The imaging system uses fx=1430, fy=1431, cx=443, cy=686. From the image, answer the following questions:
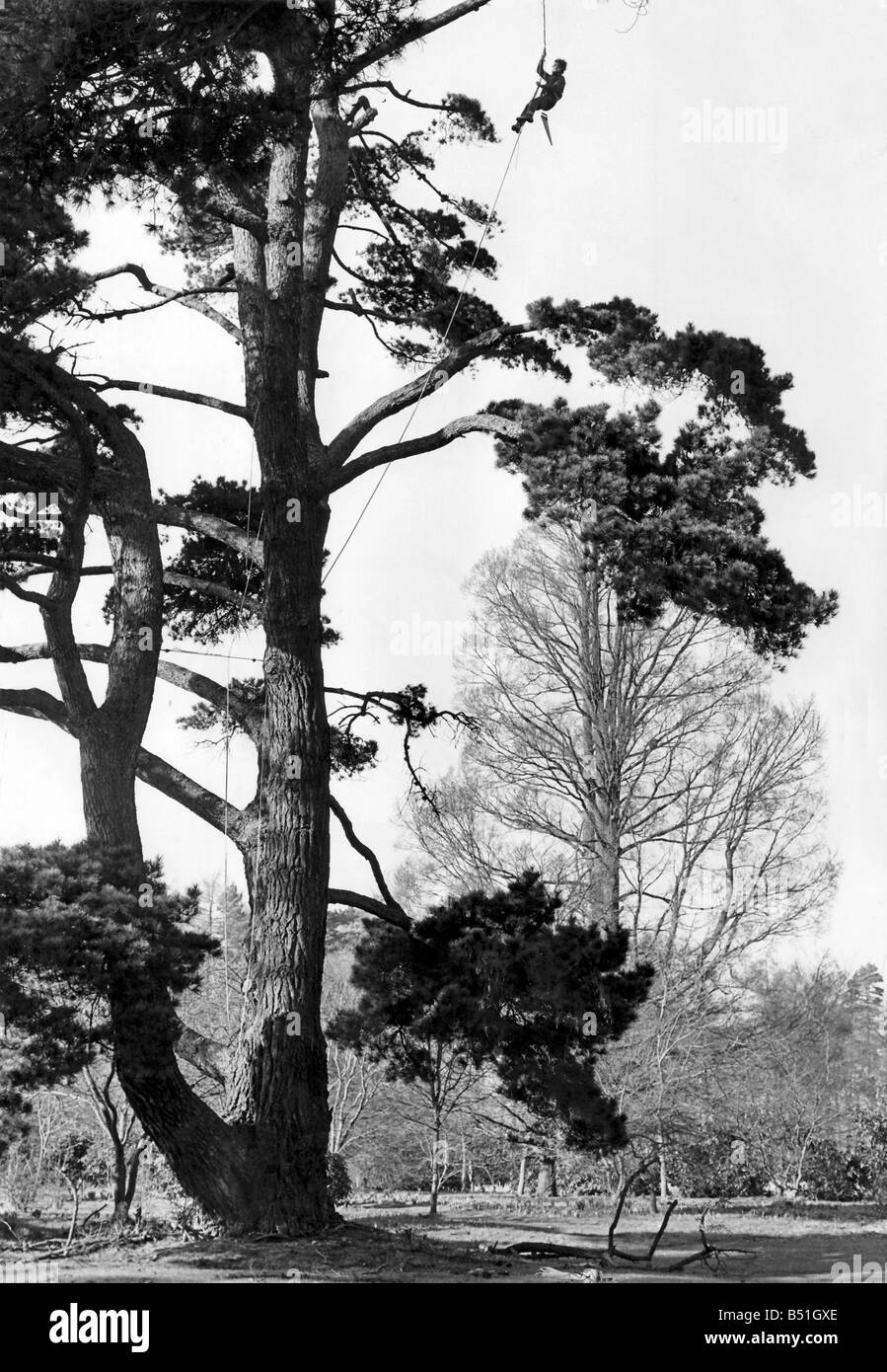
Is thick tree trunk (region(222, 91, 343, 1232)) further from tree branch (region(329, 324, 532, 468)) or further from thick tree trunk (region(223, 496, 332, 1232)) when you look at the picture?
tree branch (region(329, 324, 532, 468))

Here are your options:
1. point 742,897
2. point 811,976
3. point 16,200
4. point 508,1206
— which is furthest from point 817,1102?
point 16,200

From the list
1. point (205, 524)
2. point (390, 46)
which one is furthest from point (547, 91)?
point (205, 524)

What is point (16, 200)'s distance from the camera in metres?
8.54

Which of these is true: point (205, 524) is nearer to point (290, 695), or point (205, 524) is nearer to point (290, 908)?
point (290, 695)

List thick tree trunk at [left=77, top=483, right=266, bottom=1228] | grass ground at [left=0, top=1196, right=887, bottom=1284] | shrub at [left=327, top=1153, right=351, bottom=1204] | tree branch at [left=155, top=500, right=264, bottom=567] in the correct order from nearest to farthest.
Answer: grass ground at [left=0, top=1196, right=887, bottom=1284] → thick tree trunk at [left=77, top=483, right=266, bottom=1228] → tree branch at [left=155, top=500, right=264, bottom=567] → shrub at [left=327, top=1153, right=351, bottom=1204]

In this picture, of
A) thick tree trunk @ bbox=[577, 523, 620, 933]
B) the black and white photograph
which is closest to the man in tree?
the black and white photograph

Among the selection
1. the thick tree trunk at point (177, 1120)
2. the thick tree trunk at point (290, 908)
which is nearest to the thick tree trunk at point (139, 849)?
the thick tree trunk at point (177, 1120)

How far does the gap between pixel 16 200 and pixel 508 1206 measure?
11144 millimetres

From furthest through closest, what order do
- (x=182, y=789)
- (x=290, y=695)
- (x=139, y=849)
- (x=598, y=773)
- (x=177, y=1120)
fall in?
1. (x=598, y=773)
2. (x=182, y=789)
3. (x=290, y=695)
4. (x=139, y=849)
5. (x=177, y=1120)

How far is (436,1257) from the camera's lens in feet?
27.8

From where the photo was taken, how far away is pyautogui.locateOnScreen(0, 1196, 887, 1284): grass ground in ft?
24.9

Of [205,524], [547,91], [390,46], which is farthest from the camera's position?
[205,524]

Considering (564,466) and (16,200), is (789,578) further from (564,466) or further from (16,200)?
(16,200)

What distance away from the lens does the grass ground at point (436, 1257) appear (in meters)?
7.60
